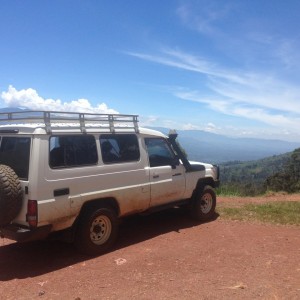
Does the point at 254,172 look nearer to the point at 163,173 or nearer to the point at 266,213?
the point at 266,213

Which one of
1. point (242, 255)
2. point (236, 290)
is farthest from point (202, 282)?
point (242, 255)

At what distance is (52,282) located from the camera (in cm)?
504

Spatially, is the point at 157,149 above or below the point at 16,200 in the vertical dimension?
above

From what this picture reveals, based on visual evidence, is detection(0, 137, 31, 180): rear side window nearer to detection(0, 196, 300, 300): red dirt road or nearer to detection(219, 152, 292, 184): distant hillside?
detection(0, 196, 300, 300): red dirt road

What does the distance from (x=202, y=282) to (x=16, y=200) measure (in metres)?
2.66

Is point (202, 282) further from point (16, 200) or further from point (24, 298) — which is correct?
point (16, 200)

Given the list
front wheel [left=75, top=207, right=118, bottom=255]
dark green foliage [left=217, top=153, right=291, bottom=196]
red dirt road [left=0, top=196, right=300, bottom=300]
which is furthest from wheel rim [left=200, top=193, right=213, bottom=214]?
dark green foliage [left=217, top=153, right=291, bottom=196]

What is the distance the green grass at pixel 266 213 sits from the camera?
842 cm

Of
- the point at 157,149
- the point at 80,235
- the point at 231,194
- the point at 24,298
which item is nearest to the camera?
the point at 24,298

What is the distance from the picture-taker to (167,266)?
5.52m

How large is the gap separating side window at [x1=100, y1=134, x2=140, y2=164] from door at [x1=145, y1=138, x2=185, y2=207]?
14.0 inches

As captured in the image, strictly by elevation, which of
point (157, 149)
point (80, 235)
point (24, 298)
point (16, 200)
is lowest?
point (24, 298)

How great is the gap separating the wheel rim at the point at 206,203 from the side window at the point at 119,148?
86.8 inches

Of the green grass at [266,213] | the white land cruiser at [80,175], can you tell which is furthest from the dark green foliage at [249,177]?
the white land cruiser at [80,175]
